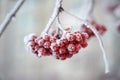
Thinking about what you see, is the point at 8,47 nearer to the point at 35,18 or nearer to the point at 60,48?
the point at 35,18

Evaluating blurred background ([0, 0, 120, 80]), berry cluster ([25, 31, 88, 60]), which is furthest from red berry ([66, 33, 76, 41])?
blurred background ([0, 0, 120, 80])

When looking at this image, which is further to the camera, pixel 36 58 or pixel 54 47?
pixel 36 58

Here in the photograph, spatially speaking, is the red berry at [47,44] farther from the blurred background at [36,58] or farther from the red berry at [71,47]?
the blurred background at [36,58]

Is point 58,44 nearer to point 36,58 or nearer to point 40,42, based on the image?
point 40,42

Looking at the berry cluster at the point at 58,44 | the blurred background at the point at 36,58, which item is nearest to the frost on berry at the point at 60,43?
the berry cluster at the point at 58,44

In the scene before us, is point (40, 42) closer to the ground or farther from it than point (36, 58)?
closer to the ground


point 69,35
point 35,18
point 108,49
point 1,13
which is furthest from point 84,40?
point 35,18

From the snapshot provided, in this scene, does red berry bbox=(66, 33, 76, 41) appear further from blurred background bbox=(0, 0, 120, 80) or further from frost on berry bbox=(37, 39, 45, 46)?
blurred background bbox=(0, 0, 120, 80)

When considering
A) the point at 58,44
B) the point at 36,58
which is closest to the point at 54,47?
the point at 58,44

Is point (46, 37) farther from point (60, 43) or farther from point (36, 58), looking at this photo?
point (36, 58)
